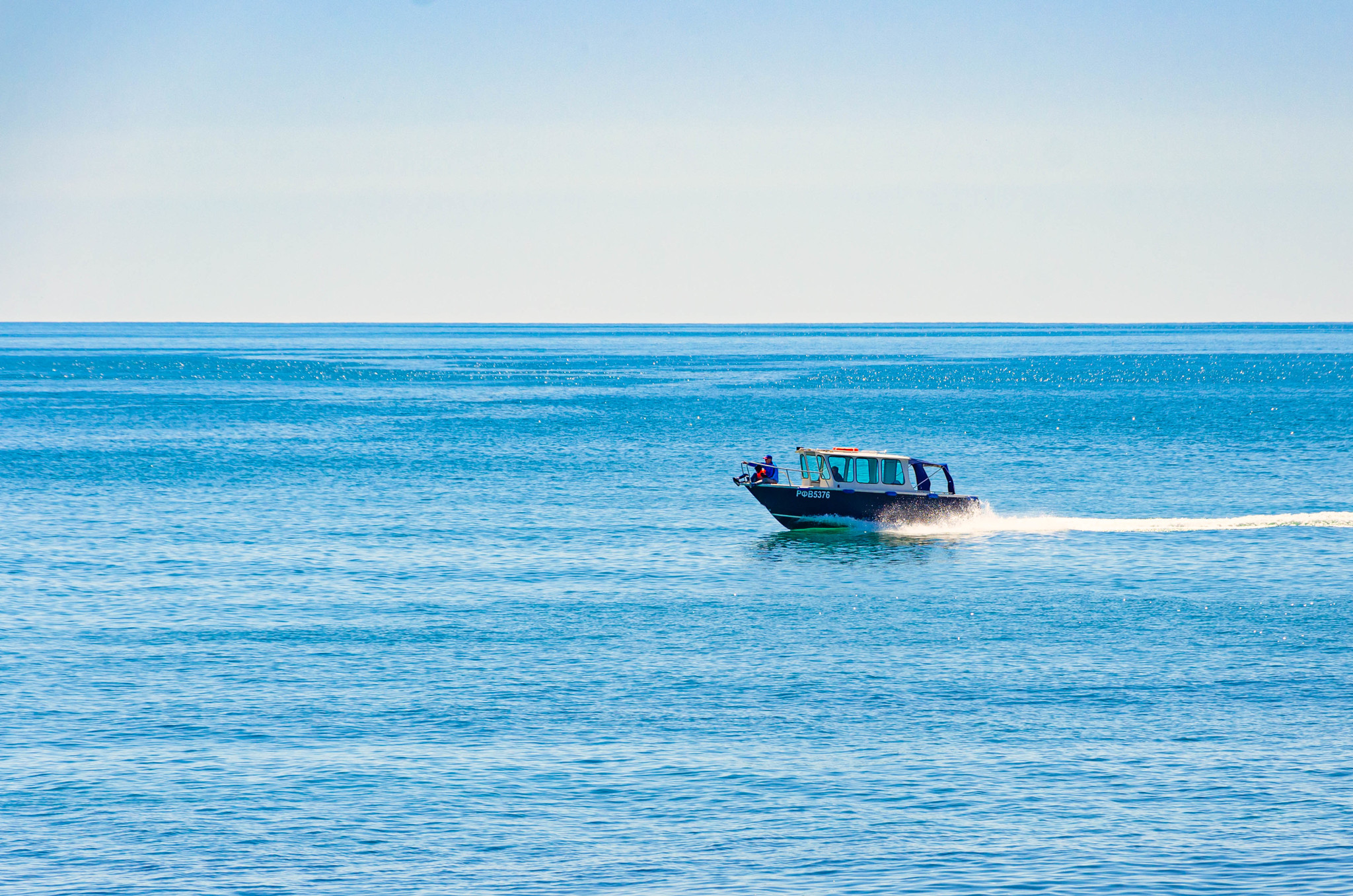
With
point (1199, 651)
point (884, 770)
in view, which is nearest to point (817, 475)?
point (1199, 651)

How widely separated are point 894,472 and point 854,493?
6.11 ft

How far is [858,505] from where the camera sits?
57.3 m

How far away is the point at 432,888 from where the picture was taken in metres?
22.7

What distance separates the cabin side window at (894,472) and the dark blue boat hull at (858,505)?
2.22 ft

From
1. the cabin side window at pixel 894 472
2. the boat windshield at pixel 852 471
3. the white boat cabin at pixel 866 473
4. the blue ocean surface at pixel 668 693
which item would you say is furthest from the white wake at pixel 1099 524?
the boat windshield at pixel 852 471

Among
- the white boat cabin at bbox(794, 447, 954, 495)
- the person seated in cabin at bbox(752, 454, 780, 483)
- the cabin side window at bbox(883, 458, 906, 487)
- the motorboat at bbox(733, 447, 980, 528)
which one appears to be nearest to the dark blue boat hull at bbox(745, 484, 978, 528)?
the motorboat at bbox(733, 447, 980, 528)

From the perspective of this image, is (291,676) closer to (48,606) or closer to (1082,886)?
(48,606)

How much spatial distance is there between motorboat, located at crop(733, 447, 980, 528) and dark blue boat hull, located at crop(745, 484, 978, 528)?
0.02 meters

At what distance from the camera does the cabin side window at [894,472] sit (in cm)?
5759

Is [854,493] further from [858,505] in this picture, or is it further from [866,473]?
[866,473]

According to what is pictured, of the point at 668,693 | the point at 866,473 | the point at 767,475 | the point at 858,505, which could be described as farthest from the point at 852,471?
the point at 668,693

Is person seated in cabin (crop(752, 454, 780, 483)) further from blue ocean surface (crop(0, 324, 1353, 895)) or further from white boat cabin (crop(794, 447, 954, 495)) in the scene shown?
blue ocean surface (crop(0, 324, 1353, 895))

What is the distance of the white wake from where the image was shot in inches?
2266

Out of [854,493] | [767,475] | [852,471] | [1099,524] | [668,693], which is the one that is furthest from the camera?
[1099,524]
